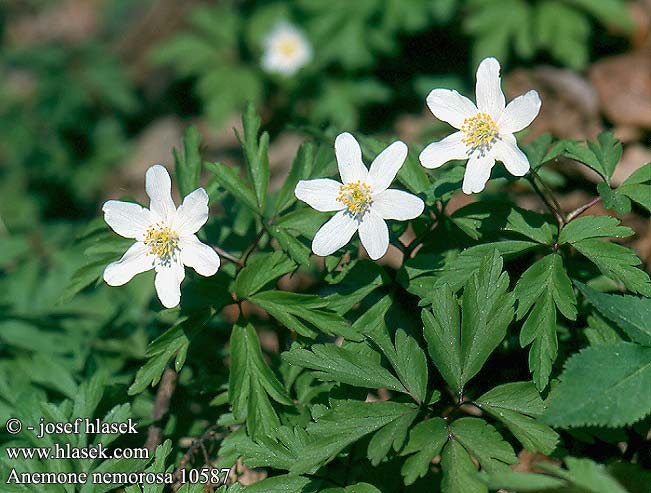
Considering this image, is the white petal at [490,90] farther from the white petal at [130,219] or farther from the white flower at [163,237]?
the white petal at [130,219]

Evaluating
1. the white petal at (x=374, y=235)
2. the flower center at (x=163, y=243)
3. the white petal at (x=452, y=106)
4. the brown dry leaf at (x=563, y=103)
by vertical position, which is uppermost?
the brown dry leaf at (x=563, y=103)

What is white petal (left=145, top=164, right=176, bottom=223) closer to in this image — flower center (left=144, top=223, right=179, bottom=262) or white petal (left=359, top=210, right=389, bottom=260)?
flower center (left=144, top=223, right=179, bottom=262)

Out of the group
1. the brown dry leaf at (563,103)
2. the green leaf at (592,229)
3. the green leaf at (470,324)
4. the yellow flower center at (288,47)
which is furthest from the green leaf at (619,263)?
the yellow flower center at (288,47)

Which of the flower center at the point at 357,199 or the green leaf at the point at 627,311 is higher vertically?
the flower center at the point at 357,199

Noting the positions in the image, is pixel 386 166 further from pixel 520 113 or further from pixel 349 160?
pixel 520 113

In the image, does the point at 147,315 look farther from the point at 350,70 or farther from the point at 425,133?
the point at 350,70

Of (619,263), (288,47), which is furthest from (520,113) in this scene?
(288,47)

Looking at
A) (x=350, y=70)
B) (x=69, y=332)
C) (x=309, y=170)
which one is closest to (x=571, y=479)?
(x=309, y=170)
